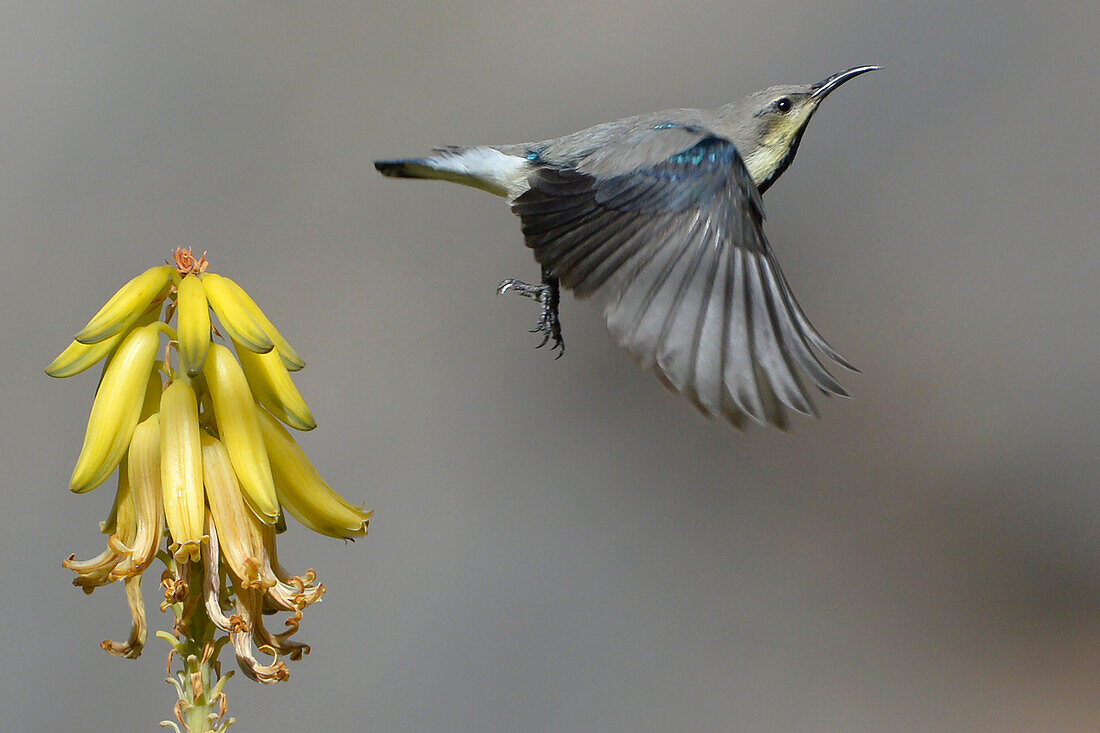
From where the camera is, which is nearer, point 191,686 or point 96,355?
point 191,686

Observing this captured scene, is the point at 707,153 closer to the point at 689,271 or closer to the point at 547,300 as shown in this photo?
the point at 689,271

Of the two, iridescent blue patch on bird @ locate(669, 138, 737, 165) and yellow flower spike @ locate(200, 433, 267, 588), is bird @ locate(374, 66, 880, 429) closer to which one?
iridescent blue patch on bird @ locate(669, 138, 737, 165)

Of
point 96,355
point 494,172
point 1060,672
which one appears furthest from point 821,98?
point 1060,672

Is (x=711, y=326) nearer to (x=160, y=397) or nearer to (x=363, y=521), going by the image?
(x=363, y=521)

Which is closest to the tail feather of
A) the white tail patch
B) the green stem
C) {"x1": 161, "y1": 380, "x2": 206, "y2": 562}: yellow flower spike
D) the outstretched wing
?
the white tail patch

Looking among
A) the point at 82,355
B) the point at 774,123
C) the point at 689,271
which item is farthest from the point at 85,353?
the point at 774,123

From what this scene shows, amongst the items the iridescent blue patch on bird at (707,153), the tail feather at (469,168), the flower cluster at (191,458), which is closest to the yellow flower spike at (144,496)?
the flower cluster at (191,458)

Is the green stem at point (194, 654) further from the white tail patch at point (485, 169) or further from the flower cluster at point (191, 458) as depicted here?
the white tail patch at point (485, 169)

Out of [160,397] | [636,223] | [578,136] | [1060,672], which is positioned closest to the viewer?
[160,397]
